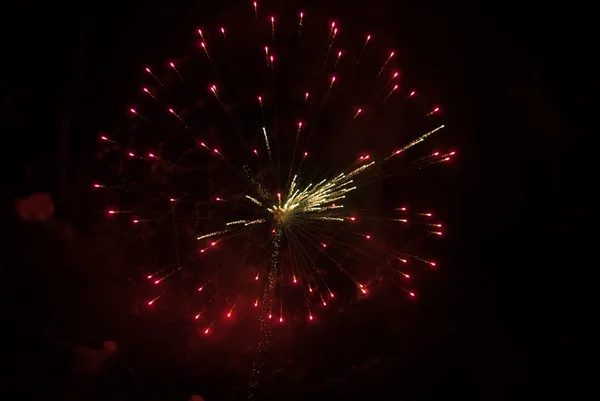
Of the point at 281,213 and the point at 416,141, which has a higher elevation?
the point at 416,141

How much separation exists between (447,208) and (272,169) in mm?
1314

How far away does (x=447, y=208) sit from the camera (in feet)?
10.6

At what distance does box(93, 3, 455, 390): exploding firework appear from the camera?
10.0 ft

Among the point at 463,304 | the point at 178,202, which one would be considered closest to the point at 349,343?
the point at 463,304

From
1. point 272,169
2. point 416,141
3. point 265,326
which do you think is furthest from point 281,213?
point 416,141

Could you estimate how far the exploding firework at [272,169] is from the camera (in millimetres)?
3061

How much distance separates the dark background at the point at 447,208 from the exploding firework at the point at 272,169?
203 mm

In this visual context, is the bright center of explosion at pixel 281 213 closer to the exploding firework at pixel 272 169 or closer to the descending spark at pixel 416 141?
the exploding firework at pixel 272 169

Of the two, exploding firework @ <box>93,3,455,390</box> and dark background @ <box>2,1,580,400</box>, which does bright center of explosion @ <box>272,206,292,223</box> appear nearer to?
exploding firework @ <box>93,3,455,390</box>

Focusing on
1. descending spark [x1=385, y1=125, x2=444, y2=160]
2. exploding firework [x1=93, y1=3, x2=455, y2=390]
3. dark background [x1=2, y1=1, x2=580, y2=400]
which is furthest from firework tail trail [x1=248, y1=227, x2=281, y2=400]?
descending spark [x1=385, y1=125, x2=444, y2=160]

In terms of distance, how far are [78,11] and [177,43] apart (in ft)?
2.39

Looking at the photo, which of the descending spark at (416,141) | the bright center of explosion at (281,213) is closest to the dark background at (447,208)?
the descending spark at (416,141)

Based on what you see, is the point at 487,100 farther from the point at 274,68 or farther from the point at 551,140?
the point at 274,68

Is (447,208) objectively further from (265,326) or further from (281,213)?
(265,326)
